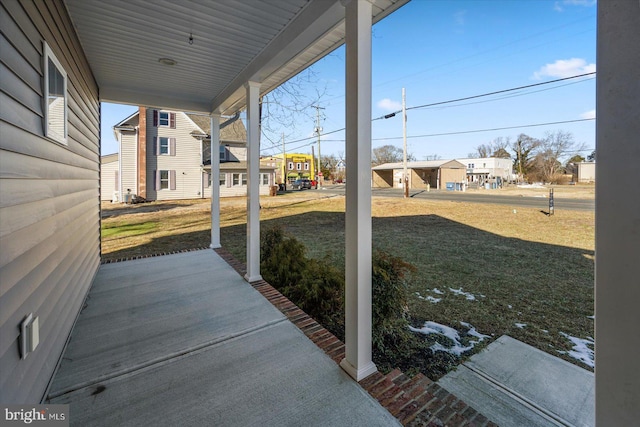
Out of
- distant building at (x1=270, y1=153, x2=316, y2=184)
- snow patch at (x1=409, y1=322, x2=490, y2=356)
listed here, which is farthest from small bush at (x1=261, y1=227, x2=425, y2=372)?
distant building at (x1=270, y1=153, x2=316, y2=184)

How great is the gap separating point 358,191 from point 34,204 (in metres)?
1.97

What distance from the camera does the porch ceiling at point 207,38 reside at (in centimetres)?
245

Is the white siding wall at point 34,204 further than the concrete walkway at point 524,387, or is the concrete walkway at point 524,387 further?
the concrete walkway at point 524,387

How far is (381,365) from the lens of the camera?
2496 millimetres

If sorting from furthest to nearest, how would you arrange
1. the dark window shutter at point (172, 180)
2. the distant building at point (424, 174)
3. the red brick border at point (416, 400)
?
the distant building at point (424, 174) → the dark window shutter at point (172, 180) → the red brick border at point (416, 400)

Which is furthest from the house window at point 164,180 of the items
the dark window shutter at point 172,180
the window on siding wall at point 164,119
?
the window on siding wall at point 164,119

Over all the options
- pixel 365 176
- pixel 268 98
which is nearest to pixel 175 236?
pixel 268 98

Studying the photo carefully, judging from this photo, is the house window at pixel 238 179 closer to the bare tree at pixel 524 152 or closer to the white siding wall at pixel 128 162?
the white siding wall at pixel 128 162

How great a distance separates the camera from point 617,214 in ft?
3.19

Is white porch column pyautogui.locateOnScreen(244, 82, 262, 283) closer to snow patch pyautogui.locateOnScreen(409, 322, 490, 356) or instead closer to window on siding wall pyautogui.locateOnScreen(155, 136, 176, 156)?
→ snow patch pyautogui.locateOnScreen(409, 322, 490, 356)

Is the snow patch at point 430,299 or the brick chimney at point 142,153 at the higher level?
the brick chimney at point 142,153

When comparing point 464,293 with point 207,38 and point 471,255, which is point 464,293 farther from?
point 207,38

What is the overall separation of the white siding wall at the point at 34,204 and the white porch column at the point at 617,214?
7.77 ft

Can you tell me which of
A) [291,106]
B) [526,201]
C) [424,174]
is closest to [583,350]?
[291,106]
